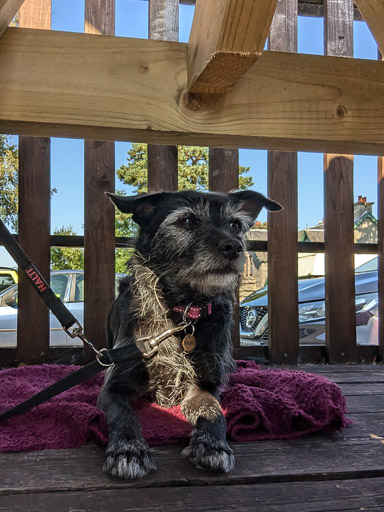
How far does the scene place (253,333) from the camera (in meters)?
4.23

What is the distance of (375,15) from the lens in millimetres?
1828

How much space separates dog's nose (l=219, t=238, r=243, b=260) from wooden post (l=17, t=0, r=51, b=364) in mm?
1641

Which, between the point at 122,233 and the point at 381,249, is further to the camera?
the point at 381,249

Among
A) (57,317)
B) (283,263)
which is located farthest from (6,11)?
(283,263)

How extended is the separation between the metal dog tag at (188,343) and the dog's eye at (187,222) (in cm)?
61

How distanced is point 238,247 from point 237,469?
1036 millimetres

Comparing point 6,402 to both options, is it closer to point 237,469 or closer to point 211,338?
point 211,338

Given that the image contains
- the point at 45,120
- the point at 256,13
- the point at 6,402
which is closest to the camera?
the point at 256,13

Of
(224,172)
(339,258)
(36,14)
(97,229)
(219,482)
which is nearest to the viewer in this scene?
(219,482)

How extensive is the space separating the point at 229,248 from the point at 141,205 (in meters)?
0.62

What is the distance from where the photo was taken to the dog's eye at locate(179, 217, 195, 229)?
8.11ft

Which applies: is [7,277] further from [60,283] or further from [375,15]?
[375,15]

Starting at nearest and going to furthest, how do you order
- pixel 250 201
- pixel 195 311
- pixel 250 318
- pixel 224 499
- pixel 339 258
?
pixel 224 499
pixel 195 311
pixel 250 201
pixel 339 258
pixel 250 318

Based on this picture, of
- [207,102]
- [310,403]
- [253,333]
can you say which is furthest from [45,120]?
[253,333]
